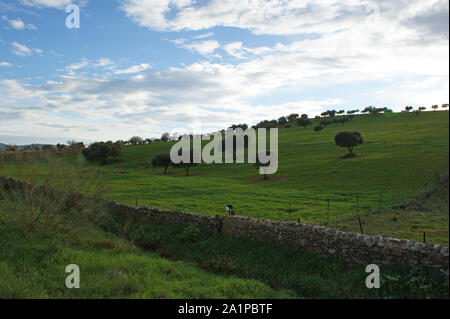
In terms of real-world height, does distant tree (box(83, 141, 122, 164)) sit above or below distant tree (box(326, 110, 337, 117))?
below

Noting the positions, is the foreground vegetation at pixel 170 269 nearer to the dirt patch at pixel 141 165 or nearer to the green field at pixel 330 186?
the green field at pixel 330 186

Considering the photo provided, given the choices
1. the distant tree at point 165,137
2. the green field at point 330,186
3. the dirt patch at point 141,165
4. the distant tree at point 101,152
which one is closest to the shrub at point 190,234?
the green field at point 330,186

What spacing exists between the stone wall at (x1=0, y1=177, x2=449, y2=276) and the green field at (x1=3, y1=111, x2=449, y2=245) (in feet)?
8.42

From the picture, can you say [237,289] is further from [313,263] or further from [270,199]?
[270,199]

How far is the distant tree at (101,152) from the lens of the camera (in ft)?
265

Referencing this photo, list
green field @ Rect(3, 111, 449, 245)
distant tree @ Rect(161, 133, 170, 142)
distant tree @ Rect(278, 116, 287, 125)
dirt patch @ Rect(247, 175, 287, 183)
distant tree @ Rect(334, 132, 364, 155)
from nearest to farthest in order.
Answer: green field @ Rect(3, 111, 449, 245) → dirt patch @ Rect(247, 175, 287, 183) → distant tree @ Rect(334, 132, 364, 155) → distant tree @ Rect(278, 116, 287, 125) → distant tree @ Rect(161, 133, 170, 142)

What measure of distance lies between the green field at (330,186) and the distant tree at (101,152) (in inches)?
383

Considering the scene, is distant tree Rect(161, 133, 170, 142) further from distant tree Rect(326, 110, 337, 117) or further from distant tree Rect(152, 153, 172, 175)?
distant tree Rect(152, 153, 172, 175)

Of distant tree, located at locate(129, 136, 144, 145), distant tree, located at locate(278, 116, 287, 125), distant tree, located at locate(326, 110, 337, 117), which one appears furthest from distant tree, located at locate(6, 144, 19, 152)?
distant tree, located at locate(326, 110, 337, 117)

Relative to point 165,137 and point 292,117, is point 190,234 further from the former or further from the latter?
point 165,137

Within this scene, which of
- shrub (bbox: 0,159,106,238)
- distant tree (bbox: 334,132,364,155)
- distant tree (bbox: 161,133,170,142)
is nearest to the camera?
shrub (bbox: 0,159,106,238)

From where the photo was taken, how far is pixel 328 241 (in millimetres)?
11523

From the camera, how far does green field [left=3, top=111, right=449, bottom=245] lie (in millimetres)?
19250
